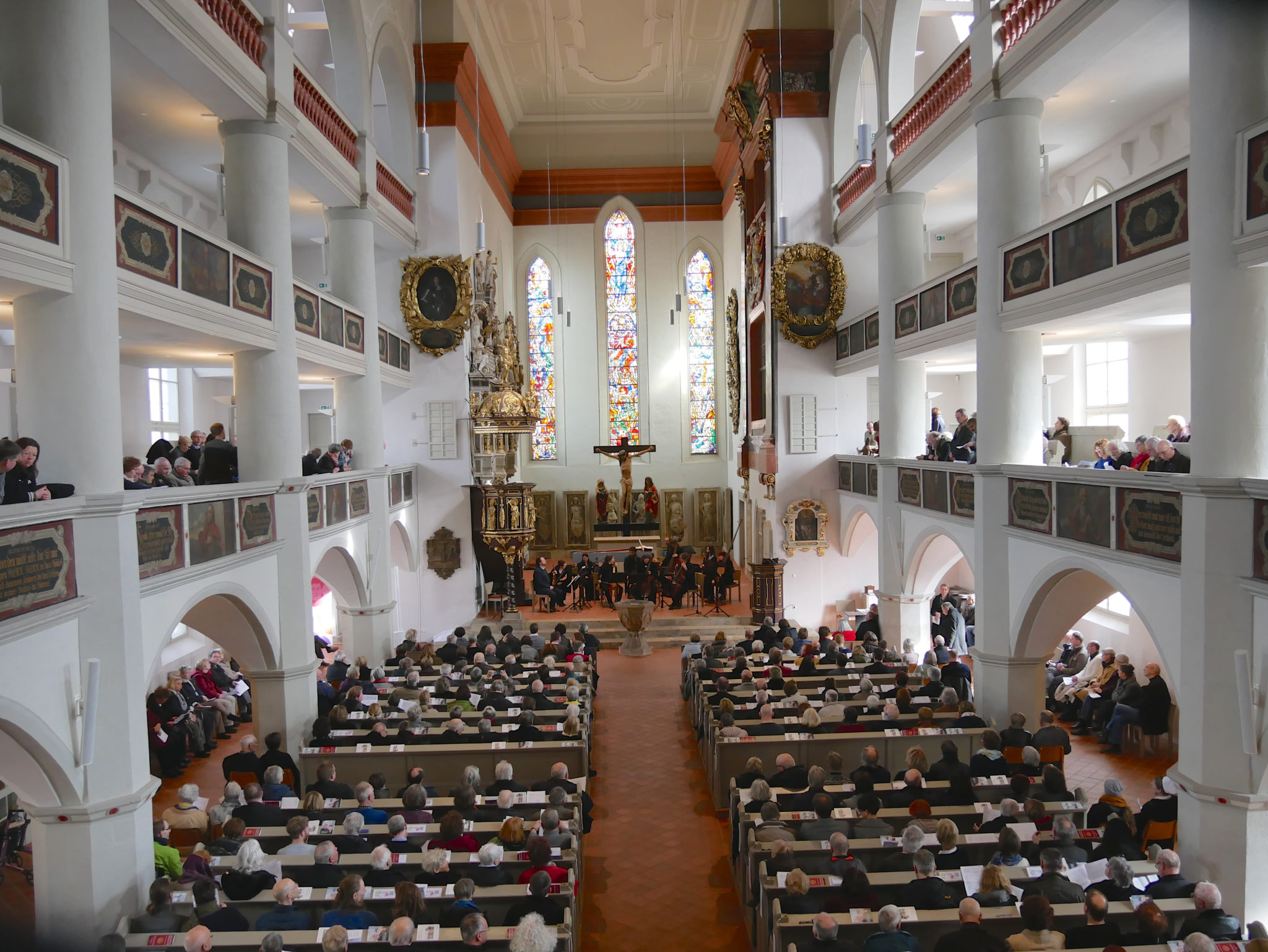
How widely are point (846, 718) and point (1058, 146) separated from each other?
33.0 feet

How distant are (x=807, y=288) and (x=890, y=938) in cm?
1453

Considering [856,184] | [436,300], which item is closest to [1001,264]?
[856,184]

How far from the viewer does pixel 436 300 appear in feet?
60.6

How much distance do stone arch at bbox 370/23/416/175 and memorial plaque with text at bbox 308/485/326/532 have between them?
27.9ft

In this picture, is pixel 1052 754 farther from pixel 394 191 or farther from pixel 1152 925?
pixel 394 191

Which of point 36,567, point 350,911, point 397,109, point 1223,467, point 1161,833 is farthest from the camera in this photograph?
point 397,109

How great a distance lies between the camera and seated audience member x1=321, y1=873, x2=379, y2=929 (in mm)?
6305

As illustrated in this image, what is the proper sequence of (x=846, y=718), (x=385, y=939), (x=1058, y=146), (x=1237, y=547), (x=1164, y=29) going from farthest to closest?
1. (x=1058, y=146)
2. (x=846, y=718)
3. (x=1164, y=29)
4. (x=1237, y=547)
5. (x=385, y=939)

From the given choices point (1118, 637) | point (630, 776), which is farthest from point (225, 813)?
point (1118, 637)

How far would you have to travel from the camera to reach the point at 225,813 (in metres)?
8.33

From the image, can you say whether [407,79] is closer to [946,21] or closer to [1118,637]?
[946,21]

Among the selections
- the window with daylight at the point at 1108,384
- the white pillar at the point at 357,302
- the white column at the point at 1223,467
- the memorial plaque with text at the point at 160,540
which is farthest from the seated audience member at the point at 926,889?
the white pillar at the point at 357,302

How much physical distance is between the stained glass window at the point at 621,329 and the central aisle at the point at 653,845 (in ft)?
44.3

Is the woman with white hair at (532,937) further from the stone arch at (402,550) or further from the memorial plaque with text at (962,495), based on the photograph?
the stone arch at (402,550)
